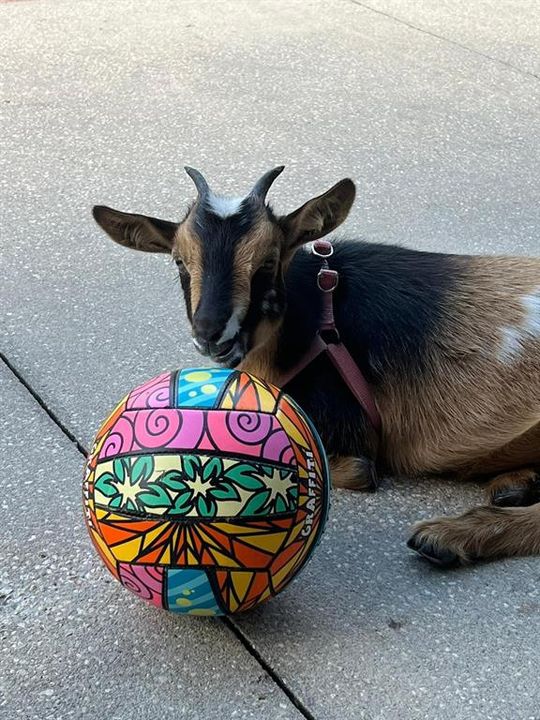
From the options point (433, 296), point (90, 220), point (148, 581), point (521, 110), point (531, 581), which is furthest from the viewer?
point (521, 110)

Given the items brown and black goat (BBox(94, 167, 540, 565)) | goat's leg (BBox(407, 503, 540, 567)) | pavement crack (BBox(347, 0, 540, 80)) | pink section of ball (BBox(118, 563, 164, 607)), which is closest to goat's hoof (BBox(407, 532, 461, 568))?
goat's leg (BBox(407, 503, 540, 567))

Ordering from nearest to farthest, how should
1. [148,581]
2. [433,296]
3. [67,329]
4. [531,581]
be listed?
1. [148,581]
2. [531,581]
3. [433,296]
4. [67,329]

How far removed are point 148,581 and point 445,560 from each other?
0.99m

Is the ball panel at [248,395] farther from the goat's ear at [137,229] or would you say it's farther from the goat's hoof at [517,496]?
the goat's hoof at [517,496]

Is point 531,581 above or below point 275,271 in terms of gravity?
below

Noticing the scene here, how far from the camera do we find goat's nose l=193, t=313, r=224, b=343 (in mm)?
3062

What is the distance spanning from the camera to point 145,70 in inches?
286

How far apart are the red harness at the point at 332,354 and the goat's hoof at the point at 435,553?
0.53 meters

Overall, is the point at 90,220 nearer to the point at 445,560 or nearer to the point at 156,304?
the point at 156,304

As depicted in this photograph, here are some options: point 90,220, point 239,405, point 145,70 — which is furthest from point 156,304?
point 145,70

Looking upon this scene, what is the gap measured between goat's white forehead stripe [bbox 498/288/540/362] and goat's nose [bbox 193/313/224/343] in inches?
40.8

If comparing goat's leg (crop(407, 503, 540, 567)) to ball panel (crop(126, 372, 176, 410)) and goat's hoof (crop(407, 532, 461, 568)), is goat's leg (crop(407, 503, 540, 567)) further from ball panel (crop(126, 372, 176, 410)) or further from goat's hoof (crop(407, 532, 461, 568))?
ball panel (crop(126, 372, 176, 410))

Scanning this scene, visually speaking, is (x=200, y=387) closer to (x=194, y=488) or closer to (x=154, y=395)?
(x=154, y=395)

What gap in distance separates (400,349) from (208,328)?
0.78 meters
